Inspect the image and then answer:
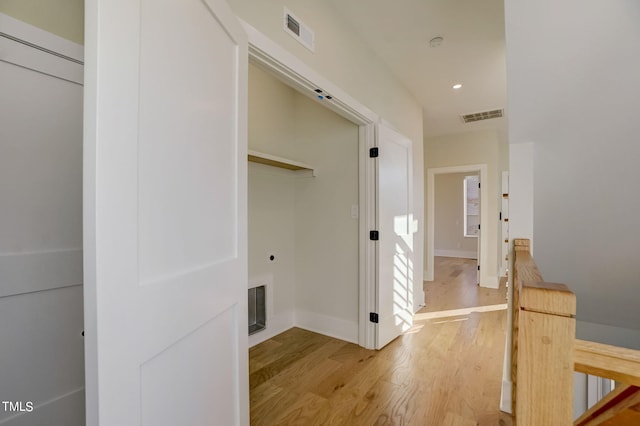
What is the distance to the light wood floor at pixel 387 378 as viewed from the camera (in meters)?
1.66

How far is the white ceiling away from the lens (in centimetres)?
197

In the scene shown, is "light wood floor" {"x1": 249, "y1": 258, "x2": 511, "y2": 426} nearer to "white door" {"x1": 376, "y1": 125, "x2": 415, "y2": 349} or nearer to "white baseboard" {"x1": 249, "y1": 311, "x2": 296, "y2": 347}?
"white baseboard" {"x1": 249, "y1": 311, "x2": 296, "y2": 347}

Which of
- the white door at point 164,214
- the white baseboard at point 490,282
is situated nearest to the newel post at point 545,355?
the white door at point 164,214

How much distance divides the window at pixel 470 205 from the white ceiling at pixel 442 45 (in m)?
4.59

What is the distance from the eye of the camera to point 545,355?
49cm

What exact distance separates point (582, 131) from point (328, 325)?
242cm

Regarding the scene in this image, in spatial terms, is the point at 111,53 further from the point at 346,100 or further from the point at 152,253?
the point at 346,100

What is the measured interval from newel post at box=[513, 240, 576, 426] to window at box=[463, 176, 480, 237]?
8032 mm

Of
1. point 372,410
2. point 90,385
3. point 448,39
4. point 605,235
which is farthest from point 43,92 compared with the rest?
point 605,235

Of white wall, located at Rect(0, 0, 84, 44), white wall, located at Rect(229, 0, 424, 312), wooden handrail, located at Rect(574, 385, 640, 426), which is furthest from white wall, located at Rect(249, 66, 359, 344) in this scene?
wooden handrail, located at Rect(574, 385, 640, 426)

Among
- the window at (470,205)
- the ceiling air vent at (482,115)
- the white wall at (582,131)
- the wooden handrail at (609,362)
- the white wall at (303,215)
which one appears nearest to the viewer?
the wooden handrail at (609,362)

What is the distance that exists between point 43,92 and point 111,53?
3.31ft

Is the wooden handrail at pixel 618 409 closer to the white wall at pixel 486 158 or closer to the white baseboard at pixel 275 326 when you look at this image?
the white baseboard at pixel 275 326

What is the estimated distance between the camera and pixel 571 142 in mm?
1435
